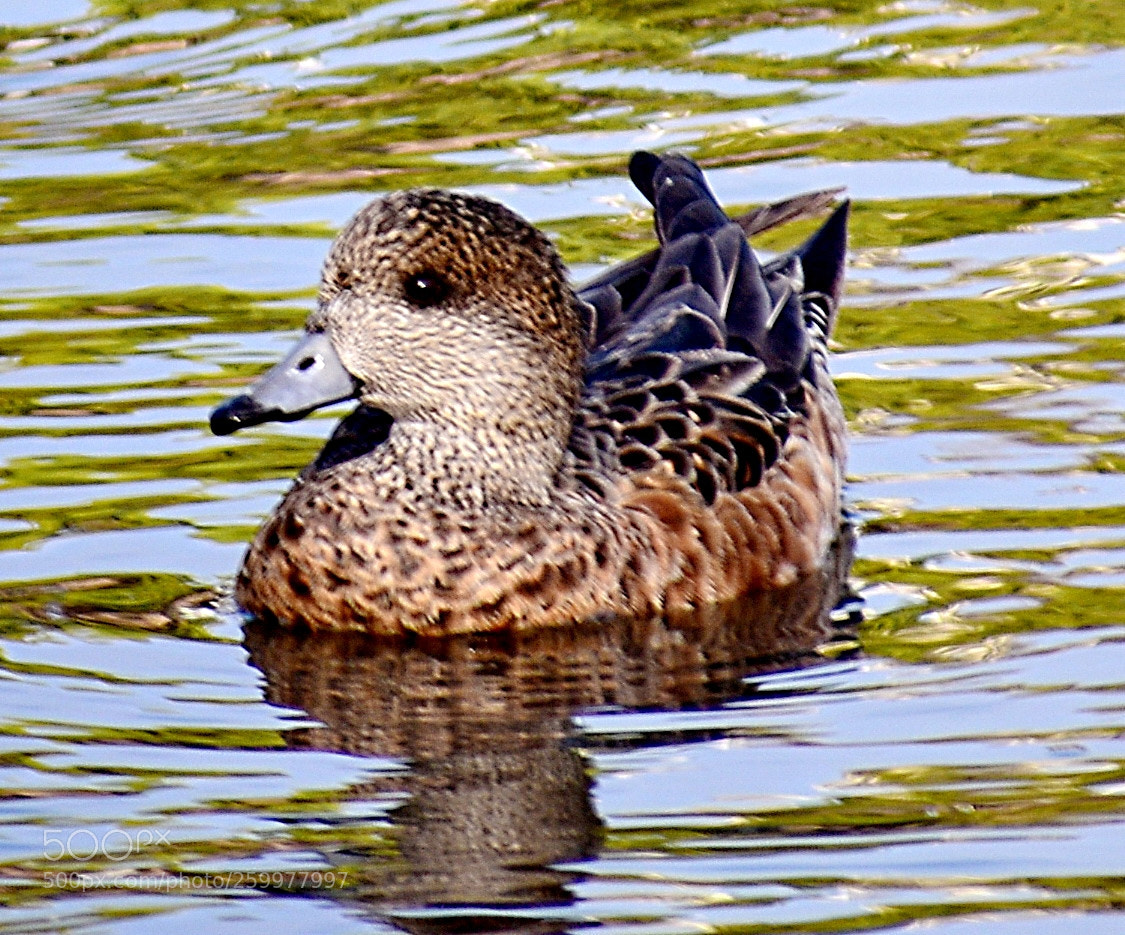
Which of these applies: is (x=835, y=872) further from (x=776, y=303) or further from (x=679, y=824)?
(x=776, y=303)

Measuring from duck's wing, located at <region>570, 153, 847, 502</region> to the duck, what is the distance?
1 cm

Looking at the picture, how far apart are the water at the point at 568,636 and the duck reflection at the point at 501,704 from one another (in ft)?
0.06

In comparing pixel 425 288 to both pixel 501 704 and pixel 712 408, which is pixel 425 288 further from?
pixel 501 704

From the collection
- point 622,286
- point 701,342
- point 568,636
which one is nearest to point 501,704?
point 568,636

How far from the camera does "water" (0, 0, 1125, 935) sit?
5.88m

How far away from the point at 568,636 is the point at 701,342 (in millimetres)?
1407

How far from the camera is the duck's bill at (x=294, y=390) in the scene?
Result: 7559 millimetres

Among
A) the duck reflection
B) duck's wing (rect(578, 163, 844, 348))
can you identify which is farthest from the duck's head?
duck's wing (rect(578, 163, 844, 348))

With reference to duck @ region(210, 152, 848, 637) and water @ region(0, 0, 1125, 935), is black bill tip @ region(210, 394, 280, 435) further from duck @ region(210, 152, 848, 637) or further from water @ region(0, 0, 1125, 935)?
water @ region(0, 0, 1125, 935)

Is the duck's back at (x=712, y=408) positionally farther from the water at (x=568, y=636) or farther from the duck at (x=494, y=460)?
the water at (x=568, y=636)

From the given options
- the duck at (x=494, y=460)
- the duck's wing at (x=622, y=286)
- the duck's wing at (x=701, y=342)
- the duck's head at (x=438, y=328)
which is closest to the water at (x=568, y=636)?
the duck at (x=494, y=460)

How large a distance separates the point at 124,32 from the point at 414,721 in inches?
319

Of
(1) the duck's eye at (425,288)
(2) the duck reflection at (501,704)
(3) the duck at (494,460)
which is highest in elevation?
(1) the duck's eye at (425,288)

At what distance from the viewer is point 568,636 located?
25.4ft
